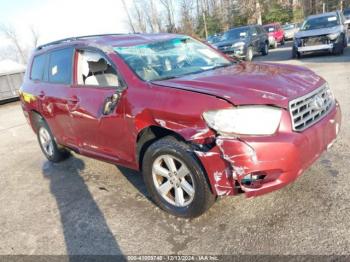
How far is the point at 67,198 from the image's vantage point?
14.2 feet

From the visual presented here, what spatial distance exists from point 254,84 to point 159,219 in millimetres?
1569

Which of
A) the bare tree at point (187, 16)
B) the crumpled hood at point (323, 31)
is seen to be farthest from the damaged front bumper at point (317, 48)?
the bare tree at point (187, 16)

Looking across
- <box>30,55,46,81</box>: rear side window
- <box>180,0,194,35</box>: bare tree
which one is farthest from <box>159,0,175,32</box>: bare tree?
<box>30,55,46,81</box>: rear side window

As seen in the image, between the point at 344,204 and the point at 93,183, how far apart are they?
115 inches

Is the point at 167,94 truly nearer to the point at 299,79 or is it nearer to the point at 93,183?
the point at 299,79

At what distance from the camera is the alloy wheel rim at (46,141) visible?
5.68 meters

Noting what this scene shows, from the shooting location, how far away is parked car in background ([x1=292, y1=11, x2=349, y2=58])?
1362 centimetres

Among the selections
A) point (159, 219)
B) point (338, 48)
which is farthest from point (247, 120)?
point (338, 48)

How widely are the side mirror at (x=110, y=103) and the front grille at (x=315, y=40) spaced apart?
12.1m

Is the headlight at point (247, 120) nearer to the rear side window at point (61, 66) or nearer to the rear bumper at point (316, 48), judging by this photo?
the rear side window at point (61, 66)

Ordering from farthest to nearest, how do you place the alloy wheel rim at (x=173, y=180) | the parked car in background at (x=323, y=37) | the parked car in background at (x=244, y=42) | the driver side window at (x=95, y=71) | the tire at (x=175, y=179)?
the parked car in background at (x=244, y=42), the parked car in background at (x=323, y=37), the driver side window at (x=95, y=71), the alloy wheel rim at (x=173, y=180), the tire at (x=175, y=179)

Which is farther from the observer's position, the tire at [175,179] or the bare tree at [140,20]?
the bare tree at [140,20]

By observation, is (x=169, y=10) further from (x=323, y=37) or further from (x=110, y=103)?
(x=110, y=103)

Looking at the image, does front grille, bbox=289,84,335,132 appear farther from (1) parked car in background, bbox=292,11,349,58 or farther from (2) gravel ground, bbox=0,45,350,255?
(1) parked car in background, bbox=292,11,349,58
